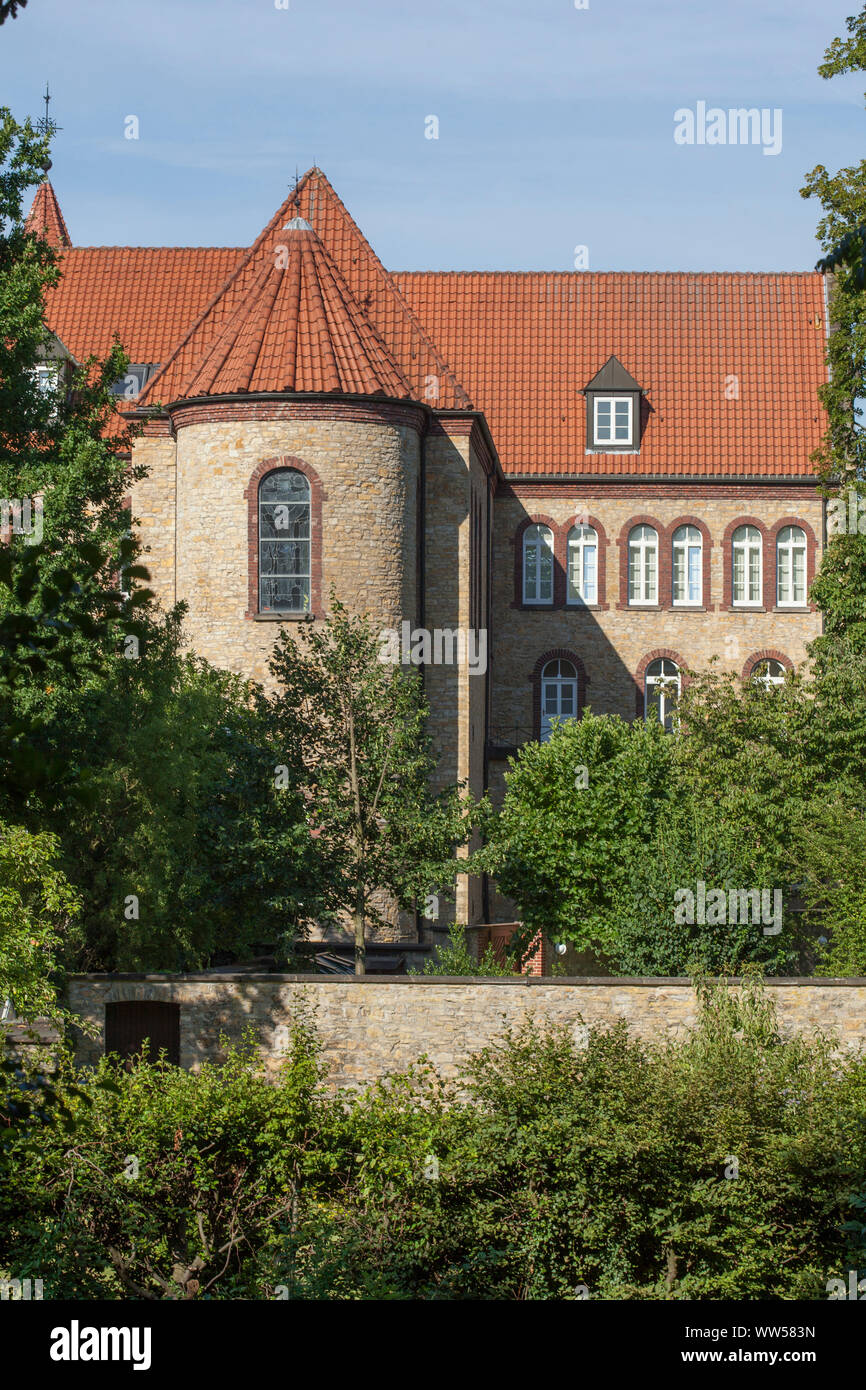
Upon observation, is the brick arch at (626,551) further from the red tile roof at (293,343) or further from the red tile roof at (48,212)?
the red tile roof at (48,212)

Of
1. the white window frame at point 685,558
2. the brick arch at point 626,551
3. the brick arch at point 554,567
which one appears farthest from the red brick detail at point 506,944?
the white window frame at point 685,558

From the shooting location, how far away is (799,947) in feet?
87.1

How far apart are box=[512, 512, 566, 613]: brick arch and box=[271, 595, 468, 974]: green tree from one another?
1504 cm

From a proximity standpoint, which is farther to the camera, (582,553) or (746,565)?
(582,553)

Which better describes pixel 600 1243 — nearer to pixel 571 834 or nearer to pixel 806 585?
pixel 571 834

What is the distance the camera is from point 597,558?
126 feet

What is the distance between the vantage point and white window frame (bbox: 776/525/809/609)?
38188 mm

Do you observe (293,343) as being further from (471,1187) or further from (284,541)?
(471,1187)

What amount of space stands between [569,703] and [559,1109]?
75.5 ft

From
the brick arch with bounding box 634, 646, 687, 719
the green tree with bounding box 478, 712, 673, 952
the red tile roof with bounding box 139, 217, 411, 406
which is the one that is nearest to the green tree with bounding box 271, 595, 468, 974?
the green tree with bounding box 478, 712, 673, 952

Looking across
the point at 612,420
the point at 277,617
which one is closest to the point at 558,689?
the point at 612,420

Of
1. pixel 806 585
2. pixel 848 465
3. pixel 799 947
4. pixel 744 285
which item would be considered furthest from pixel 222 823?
pixel 744 285

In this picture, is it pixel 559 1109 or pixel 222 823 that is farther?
pixel 222 823

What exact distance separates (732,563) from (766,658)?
229cm
